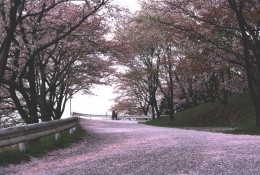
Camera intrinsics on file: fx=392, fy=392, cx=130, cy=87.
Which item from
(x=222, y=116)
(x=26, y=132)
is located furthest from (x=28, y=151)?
(x=222, y=116)

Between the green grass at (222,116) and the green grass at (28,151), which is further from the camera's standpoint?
the green grass at (222,116)

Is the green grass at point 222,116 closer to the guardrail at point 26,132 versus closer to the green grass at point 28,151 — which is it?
the green grass at point 28,151

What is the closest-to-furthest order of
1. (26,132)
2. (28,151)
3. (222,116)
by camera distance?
(26,132)
(28,151)
(222,116)

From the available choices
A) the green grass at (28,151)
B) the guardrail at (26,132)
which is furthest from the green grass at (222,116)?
the guardrail at (26,132)

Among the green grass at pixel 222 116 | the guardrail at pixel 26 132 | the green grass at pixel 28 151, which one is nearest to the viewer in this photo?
the guardrail at pixel 26 132

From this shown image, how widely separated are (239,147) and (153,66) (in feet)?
111

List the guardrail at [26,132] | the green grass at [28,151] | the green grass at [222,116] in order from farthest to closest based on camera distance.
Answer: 1. the green grass at [222,116]
2. the green grass at [28,151]
3. the guardrail at [26,132]

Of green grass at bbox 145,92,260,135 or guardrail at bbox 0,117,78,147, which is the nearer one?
guardrail at bbox 0,117,78,147

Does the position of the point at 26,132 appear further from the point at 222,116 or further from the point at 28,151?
the point at 222,116

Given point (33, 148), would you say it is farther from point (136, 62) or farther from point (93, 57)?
point (136, 62)

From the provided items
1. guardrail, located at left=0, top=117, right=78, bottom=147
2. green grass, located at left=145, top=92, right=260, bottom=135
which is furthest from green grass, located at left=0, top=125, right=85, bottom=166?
green grass, located at left=145, top=92, right=260, bottom=135

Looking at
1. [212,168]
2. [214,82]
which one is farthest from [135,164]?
[214,82]

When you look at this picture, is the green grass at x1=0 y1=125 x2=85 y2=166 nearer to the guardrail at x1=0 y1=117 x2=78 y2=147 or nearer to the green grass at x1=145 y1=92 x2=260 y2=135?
the guardrail at x1=0 y1=117 x2=78 y2=147

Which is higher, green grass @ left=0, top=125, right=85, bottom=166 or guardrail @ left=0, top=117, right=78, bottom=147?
guardrail @ left=0, top=117, right=78, bottom=147
